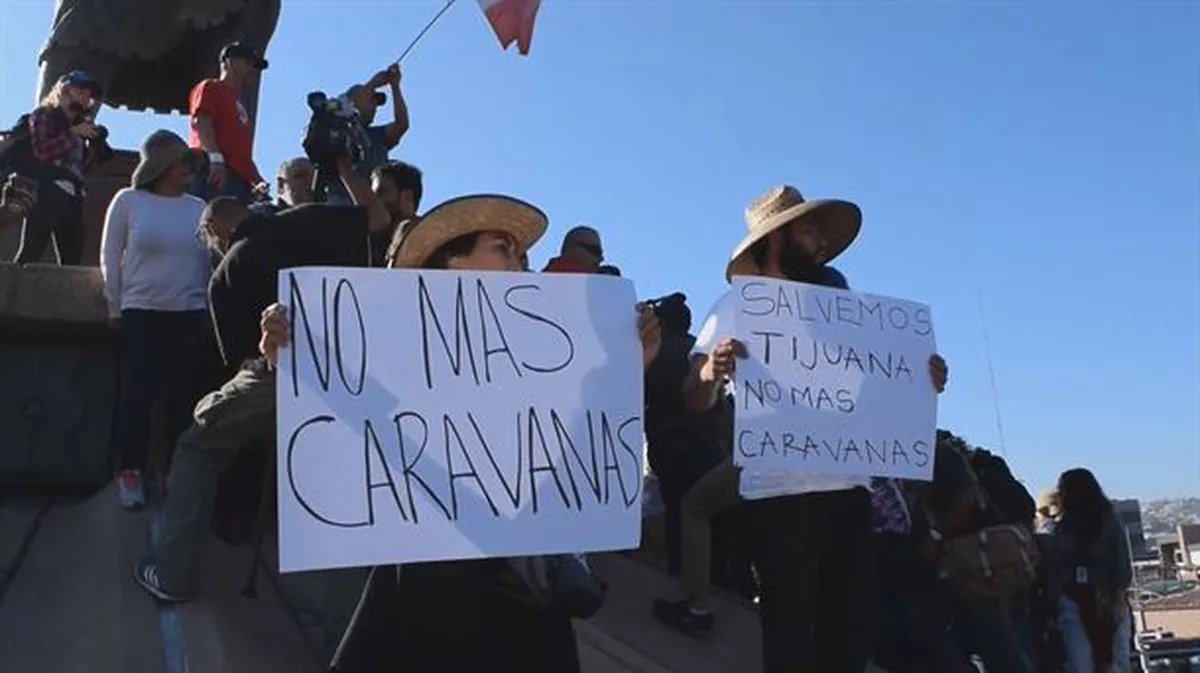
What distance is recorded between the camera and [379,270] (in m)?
2.82

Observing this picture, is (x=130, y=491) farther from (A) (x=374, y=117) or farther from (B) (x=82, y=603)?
(A) (x=374, y=117)

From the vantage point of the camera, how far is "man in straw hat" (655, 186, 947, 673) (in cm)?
367

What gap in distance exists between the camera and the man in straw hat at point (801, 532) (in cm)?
367

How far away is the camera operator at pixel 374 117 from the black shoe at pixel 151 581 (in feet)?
9.03

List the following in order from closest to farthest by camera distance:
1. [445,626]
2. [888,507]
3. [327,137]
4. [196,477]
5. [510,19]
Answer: [445,626]
[196,477]
[888,507]
[327,137]
[510,19]

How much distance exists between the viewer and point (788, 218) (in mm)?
3928

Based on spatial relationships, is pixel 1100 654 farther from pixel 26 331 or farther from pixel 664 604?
pixel 26 331

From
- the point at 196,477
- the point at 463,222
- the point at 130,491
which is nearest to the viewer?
the point at 463,222

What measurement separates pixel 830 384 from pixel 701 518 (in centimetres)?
123

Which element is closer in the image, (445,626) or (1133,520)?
(445,626)

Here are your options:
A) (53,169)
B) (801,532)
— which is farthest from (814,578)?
(53,169)

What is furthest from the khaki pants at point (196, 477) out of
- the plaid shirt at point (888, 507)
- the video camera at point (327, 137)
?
the plaid shirt at point (888, 507)

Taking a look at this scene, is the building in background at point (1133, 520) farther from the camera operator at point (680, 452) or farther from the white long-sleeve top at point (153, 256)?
the white long-sleeve top at point (153, 256)

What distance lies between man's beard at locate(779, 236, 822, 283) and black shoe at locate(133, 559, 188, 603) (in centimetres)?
217
